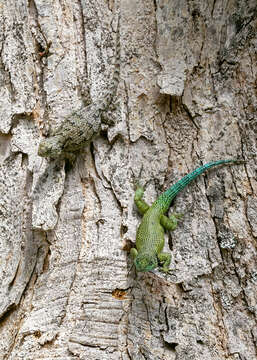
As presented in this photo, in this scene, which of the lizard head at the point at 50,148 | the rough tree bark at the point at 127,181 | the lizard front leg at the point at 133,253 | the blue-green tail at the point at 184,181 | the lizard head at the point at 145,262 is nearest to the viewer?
the rough tree bark at the point at 127,181

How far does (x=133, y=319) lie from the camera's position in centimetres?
292

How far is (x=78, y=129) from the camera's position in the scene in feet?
12.8

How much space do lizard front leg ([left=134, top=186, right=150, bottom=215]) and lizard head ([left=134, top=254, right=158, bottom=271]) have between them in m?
0.45

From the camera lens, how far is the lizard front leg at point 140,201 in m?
3.48

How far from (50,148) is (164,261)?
57.2 inches

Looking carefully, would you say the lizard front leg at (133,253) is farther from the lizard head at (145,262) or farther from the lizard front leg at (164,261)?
the lizard front leg at (164,261)

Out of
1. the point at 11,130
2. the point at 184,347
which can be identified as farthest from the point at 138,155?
the point at 184,347

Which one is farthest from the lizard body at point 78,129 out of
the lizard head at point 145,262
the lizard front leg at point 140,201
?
the lizard head at point 145,262

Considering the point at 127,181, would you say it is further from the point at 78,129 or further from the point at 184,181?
the point at 78,129

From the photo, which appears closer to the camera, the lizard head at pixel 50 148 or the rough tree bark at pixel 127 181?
the rough tree bark at pixel 127 181

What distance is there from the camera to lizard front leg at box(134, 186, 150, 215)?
348 centimetres

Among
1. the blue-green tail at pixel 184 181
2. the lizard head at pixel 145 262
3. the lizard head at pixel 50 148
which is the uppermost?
the lizard head at pixel 50 148

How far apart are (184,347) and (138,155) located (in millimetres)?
1611

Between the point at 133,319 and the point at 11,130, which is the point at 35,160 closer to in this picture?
the point at 11,130
